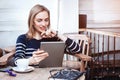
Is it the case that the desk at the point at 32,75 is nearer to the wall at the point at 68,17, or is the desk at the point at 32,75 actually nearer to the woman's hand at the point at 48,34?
the woman's hand at the point at 48,34

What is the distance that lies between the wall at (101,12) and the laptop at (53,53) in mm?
3725

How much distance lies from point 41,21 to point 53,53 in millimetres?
534

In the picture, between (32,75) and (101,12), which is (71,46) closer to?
(32,75)

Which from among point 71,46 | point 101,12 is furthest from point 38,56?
point 101,12

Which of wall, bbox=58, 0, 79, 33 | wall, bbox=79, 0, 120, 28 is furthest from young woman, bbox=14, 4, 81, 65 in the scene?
wall, bbox=79, 0, 120, 28

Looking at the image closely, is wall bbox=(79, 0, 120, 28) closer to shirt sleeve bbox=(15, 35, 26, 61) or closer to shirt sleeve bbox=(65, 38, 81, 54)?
shirt sleeve bbox=(65, 38, 81, 54)

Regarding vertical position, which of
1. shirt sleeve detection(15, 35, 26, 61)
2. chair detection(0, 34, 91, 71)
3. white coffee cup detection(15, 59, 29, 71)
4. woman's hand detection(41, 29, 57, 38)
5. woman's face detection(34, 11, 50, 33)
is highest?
woman's face detection(34, 11, 50, 33)

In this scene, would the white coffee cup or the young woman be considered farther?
the young woman

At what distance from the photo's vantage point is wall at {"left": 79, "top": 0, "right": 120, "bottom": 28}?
A: 561 centimetres

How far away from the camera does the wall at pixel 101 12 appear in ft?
18.4

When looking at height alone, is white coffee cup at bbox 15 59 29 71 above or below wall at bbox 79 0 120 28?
below

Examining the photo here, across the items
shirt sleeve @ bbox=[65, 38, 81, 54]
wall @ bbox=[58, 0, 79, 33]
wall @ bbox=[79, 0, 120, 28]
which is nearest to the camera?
shirt sleeve @ bbox=[65, 38, 81, 54]

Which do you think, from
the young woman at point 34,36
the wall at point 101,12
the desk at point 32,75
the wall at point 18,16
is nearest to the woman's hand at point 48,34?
the young woman at point 34,36

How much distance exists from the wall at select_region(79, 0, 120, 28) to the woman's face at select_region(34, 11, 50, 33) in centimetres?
327
